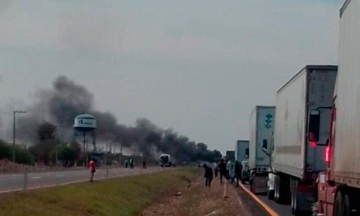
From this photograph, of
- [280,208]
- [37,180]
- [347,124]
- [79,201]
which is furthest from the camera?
[37,180]

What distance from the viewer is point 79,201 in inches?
1161

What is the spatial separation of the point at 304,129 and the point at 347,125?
9.85 metres

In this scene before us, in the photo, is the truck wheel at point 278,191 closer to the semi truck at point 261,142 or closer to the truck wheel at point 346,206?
the semi truck at point 261,142

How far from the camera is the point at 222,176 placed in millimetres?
53875

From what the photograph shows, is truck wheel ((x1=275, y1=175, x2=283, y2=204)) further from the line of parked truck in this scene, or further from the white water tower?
the white water tower

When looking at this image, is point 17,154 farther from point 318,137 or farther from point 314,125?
point 314,125

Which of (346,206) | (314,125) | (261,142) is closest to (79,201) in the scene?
(314,125)

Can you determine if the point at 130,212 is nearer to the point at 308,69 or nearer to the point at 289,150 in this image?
the point at 289,150

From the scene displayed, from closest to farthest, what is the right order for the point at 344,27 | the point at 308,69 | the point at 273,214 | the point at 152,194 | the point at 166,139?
the point at 344,27
the point at 308,69
the point at 273,214
the point at 152,194
the point at 166,139

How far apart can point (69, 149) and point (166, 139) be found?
130 feet

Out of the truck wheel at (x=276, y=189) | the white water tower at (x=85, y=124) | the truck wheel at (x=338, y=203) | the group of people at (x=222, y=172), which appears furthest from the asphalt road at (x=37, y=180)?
the white water tower at (x=85, y=124)

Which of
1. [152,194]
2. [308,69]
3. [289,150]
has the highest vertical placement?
[308,69]

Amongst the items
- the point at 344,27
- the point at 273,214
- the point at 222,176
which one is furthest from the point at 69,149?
the point at 344,27

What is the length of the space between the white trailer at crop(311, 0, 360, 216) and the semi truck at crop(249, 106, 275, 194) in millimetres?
25019
